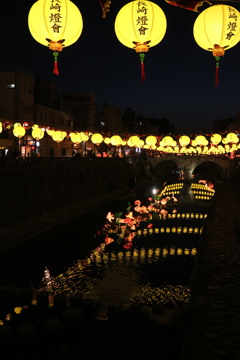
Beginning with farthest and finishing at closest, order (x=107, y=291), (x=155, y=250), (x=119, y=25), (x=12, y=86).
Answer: (x=12, y=86), (x=155, y=250), (x=107, y=291), (x=119, y=25)

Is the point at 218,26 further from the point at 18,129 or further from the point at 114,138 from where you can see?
the point at 114,138

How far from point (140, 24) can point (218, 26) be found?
5.83 ft

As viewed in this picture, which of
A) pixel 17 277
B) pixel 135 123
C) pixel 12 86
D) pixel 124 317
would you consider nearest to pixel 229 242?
pixel 124 317

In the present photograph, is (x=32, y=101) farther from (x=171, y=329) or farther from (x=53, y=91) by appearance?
(x=171, y=329)

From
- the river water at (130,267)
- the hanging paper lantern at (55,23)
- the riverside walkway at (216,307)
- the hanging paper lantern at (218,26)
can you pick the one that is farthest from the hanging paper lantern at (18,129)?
the hanging paper lantern at (218,26)

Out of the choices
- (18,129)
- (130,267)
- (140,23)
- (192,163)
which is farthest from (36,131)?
(192,163)

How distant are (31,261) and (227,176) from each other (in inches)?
1962

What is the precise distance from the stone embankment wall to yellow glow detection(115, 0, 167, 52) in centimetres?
1425

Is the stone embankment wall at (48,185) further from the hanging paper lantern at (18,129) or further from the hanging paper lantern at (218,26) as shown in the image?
the hanging paper lantern at (218,26)

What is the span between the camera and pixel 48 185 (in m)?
26.9

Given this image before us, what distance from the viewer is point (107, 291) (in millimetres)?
A: 13273

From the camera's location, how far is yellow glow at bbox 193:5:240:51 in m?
8.30

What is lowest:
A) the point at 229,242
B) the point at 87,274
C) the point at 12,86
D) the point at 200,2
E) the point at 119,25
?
the point at 87,274

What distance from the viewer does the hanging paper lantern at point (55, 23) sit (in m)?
8.38
